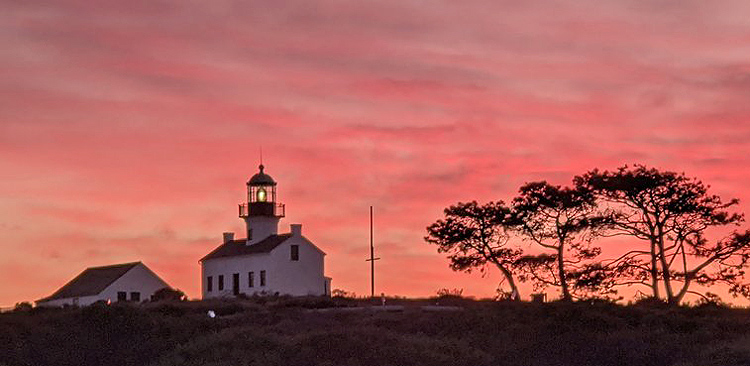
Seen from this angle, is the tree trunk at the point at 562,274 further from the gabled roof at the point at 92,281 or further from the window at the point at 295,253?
the gabled roof at the point at 92,281

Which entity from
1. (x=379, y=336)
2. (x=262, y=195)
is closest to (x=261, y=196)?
(x=262, y=195)

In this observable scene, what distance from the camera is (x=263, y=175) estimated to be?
85375 millimetres

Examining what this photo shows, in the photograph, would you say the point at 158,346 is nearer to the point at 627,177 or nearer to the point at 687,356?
the point at 687,356

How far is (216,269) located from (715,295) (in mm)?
30132

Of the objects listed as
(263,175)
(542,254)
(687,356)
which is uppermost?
(263,175)

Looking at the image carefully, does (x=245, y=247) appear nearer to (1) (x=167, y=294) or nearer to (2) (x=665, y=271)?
(1) (x=167, y=294)

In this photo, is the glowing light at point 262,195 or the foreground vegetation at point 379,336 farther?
the glowing light at point 262,195

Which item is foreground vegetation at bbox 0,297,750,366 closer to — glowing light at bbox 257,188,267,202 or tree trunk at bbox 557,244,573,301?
tree trunk at bbox 557,244,573,301

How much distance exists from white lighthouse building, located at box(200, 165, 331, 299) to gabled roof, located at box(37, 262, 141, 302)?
481 cm

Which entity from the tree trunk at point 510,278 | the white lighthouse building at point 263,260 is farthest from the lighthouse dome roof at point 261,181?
the tree trunk at point 510,278

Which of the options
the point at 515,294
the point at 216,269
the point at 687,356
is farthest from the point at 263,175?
the point at 687,356

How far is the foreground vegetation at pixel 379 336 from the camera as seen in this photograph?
5203 cm

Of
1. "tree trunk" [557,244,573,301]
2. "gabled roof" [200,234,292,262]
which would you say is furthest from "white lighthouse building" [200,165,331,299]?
"tree trunk" [557,244,573,301]

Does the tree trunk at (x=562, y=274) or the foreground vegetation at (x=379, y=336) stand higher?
the tree trunk at (x=562, y=274)
